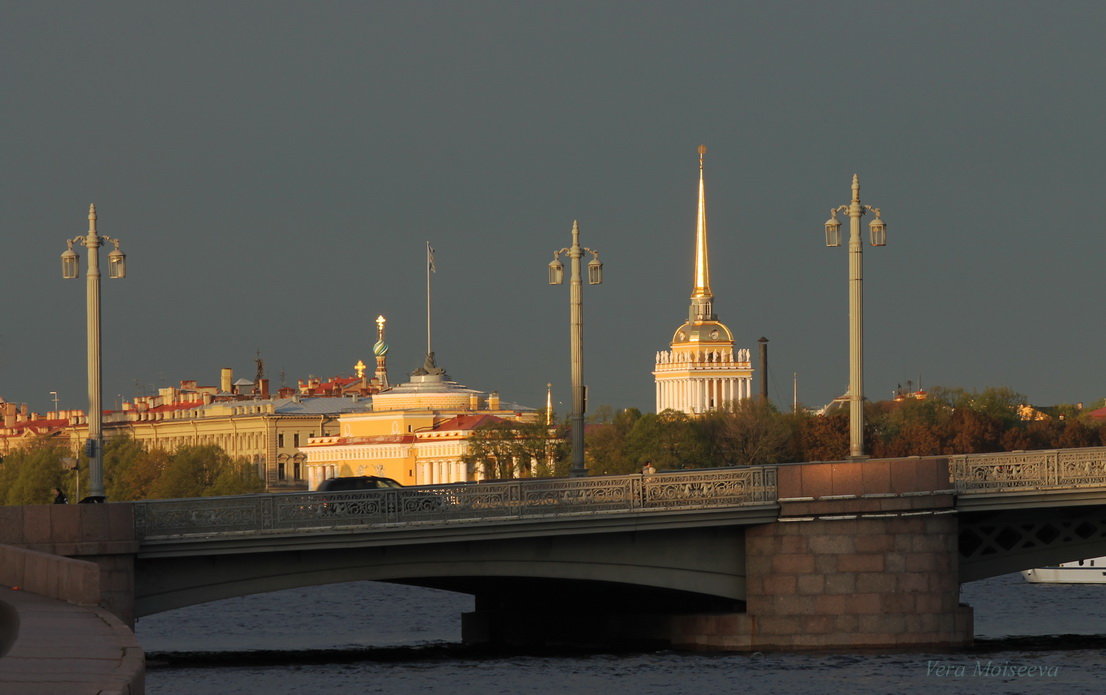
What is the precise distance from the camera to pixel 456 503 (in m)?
36.8

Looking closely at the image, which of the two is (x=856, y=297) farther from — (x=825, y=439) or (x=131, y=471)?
(x=131, y=471)

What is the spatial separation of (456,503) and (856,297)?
7.28 meters

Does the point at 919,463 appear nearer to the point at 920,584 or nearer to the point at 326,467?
the point at 920,584

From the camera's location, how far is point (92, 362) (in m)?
36.8

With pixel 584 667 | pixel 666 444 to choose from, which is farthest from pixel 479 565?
pixel 666 444

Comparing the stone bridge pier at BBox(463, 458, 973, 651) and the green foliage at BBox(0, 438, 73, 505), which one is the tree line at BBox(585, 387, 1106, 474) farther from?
the stone bridge pier at BBox(463, 458, 973, 651)

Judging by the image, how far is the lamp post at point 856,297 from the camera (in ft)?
124

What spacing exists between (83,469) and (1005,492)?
114403 mm

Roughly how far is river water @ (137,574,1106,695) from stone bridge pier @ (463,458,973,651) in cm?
54

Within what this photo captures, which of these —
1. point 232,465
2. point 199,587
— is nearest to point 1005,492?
point 199,587

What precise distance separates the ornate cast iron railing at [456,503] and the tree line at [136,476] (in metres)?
99.1

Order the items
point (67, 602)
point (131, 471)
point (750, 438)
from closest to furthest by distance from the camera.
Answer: point (67, 602), point (750, 438), point (131, 471)

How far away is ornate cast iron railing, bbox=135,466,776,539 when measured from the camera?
35.2m

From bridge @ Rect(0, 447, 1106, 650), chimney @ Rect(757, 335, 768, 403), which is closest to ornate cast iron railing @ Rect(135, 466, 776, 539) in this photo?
bridge @ Rect(0, 447, 1106, 650)
